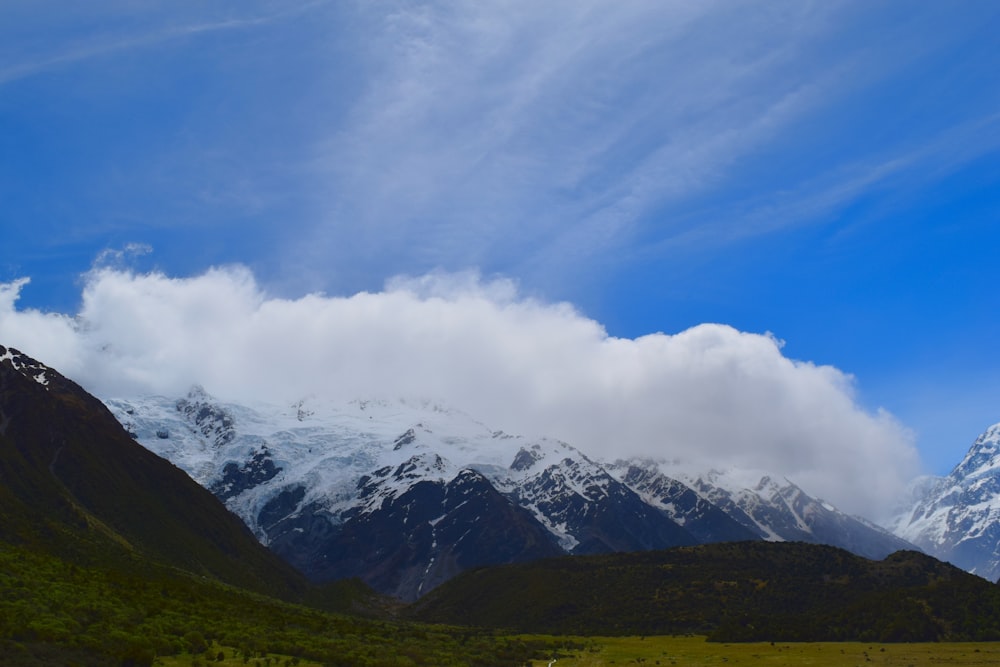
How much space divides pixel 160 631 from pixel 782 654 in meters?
80.4

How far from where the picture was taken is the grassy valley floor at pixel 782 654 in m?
107

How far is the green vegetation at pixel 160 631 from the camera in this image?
234 feet

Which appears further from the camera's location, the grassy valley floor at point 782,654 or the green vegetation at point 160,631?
the grassy valley floor at point 782,654

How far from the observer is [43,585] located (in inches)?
3573

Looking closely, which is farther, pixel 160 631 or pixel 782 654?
pixel 782 654

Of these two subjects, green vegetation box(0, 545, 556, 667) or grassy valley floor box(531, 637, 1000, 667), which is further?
grassy valley floor box(531, 637, 1000, 667)

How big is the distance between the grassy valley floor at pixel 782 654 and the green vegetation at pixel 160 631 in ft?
39.8

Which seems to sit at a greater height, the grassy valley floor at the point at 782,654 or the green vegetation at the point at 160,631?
the green vegetation at the point at 160,631

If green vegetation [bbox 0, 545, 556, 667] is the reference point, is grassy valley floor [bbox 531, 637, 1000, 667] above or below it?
below

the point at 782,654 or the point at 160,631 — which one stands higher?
the point at 160,631

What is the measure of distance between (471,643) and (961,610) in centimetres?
8542

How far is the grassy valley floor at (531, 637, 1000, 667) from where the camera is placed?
10662 centimetres

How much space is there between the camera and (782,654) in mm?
120188

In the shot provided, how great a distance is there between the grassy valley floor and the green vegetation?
12133 mm
